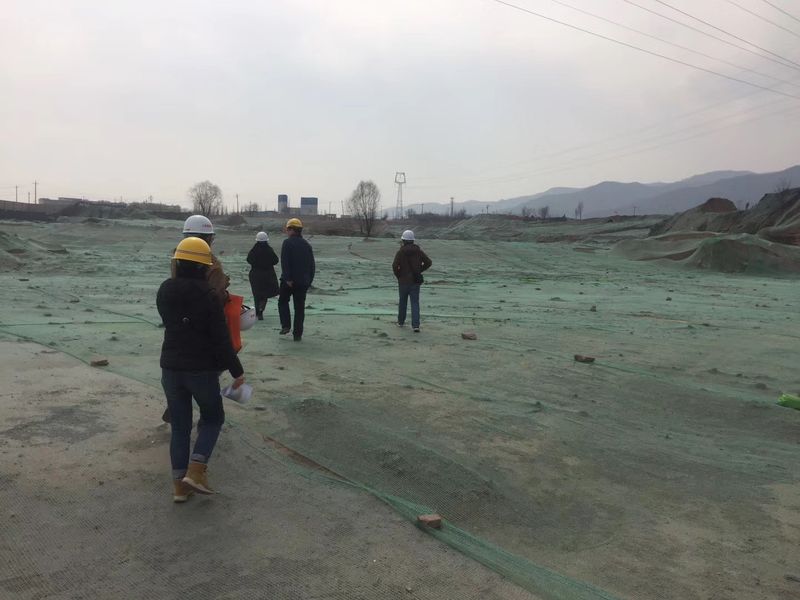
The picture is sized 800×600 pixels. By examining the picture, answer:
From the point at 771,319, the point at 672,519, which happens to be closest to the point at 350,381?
the point at 672,519

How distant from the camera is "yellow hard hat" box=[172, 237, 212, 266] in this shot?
12.3 feet

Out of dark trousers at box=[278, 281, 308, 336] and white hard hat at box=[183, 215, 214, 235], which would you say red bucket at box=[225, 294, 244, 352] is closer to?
white hard hat at box=[183, 215, 214, 235]

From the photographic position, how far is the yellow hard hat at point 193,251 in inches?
148

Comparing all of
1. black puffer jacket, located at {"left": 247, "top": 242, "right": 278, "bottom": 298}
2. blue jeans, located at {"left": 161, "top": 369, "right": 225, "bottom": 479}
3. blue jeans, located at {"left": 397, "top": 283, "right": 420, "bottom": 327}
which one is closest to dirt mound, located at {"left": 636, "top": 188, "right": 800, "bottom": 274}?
blue jeans, located at {"left": 397, "top": 283, "right": 420, "bottom": 327}

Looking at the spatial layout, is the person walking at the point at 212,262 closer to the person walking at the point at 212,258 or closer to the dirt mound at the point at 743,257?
the person walking at the point at 212,258

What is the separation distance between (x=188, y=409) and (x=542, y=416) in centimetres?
333

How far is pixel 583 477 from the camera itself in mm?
4699

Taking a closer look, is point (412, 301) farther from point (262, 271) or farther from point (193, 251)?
point (193, 251)

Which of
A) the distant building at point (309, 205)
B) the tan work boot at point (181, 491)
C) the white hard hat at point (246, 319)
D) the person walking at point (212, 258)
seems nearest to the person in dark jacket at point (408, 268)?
the white hard hat at point (246, 319)

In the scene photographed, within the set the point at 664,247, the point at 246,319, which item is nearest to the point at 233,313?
the point at 246,319

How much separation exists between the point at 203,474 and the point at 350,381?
293 centimetres

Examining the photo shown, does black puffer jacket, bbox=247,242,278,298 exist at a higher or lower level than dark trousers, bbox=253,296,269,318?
higher

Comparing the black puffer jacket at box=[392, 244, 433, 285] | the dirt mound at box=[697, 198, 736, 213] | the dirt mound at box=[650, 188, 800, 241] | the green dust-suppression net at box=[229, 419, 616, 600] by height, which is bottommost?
the green dust-suppression net at box=[229, 419, 616, 600]

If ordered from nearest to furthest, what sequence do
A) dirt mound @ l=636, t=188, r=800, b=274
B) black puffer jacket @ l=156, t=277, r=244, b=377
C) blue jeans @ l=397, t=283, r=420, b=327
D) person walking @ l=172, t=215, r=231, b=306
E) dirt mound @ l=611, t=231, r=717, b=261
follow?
black puffer jacket @ l=156, t=277, r=244, b=377 → person walking @ l=172, t=215, r=231, b=306 → blue jeans @ l=397, t=283, r=420, b=327 → dirt mound @ l=636, t=188, r=800, b=274 → dirt mound @ l=611, t=231, r=717, b=261
